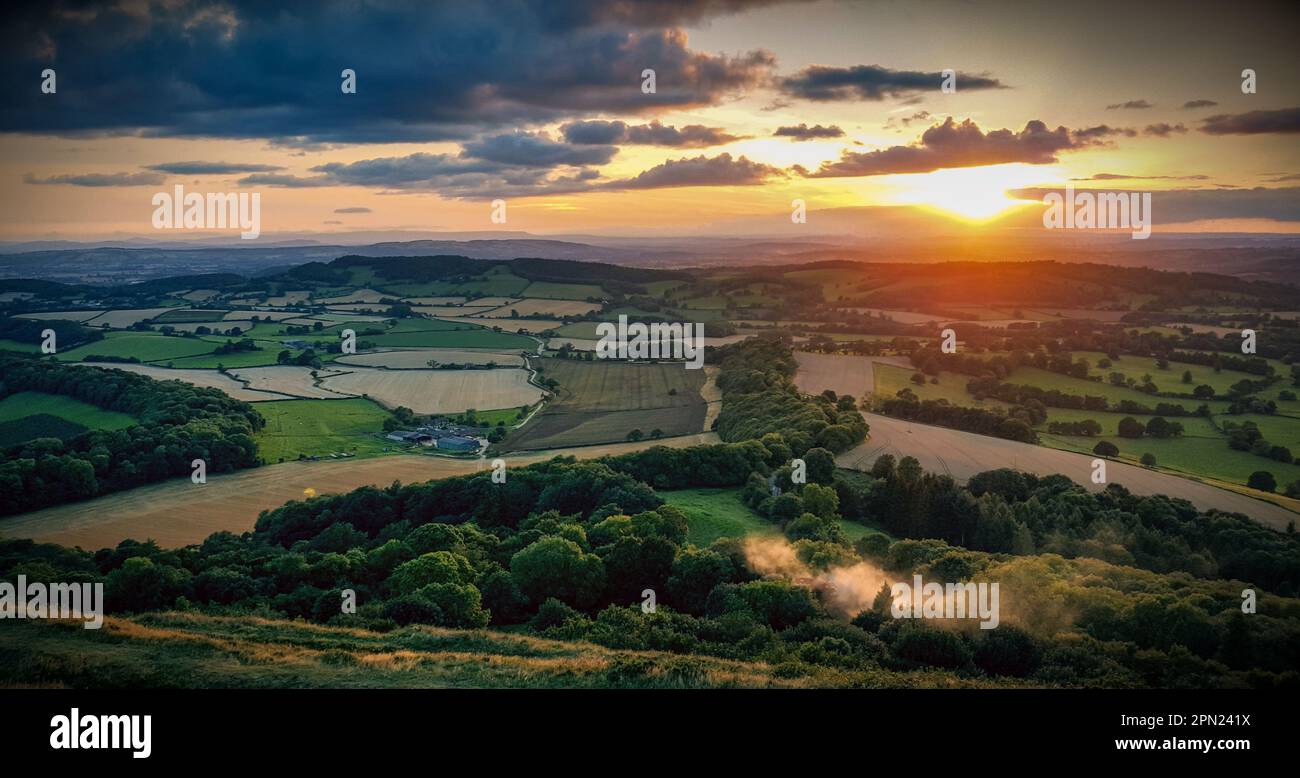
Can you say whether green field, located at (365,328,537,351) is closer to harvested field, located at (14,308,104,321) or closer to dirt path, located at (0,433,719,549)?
harvested field, located at (14,308,104,321)

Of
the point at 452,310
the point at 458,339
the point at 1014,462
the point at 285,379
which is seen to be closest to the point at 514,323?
the point at 452,310

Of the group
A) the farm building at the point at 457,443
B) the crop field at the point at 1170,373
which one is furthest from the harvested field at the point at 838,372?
the farm building at the point at 457,443

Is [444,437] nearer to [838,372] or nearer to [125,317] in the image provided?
[838,372]

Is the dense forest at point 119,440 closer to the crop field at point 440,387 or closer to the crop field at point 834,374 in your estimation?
the crop field at point 440,387

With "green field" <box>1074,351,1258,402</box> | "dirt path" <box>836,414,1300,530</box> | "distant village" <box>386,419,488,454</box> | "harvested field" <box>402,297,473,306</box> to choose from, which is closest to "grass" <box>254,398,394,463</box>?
"distant village" <box>386,419,488,454</box>
